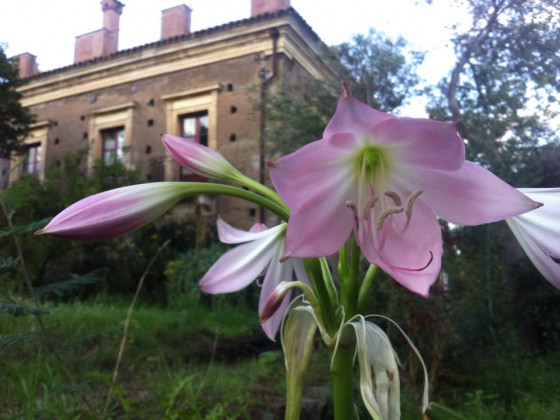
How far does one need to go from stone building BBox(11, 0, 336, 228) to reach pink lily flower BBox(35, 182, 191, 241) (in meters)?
9.61

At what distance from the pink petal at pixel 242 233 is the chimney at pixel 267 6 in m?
11.8

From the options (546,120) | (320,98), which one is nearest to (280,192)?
(546,120)

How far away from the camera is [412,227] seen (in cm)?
70

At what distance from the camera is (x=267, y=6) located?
12.4m

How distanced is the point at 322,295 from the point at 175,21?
14665 mm

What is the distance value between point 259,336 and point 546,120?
378cm

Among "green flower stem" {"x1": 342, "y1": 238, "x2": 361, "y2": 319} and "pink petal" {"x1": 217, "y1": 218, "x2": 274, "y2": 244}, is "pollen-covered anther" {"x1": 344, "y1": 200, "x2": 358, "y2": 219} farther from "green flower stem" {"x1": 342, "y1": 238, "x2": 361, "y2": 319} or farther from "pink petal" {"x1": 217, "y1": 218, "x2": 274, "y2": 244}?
"pink petal" {"x1": 217, "y1": 218, "x2": 274, "y2": 244}

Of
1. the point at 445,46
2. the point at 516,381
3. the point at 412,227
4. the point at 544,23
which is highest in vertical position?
the point at 445,46

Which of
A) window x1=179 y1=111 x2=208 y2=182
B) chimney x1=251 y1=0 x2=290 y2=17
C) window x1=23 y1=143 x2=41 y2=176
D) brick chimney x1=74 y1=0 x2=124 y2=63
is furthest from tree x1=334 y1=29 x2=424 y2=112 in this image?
window x1=23 y1=143 x2=41 y2=176

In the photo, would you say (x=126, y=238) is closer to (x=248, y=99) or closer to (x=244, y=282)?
(x=248, y=99)

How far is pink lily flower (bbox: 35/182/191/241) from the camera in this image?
58 cm

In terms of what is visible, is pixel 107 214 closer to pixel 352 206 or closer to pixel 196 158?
pixel 196 158

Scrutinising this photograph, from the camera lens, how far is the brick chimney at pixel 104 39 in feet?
50.2

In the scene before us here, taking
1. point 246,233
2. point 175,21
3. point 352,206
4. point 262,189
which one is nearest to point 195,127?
point 175,21
